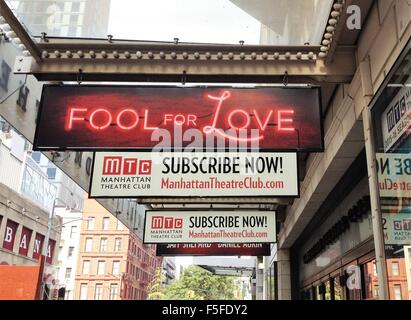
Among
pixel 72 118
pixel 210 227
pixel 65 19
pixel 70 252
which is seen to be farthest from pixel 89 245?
pixel 72 118

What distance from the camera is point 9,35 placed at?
15.9ft

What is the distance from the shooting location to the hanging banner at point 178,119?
4715mm

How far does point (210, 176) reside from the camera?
483cm

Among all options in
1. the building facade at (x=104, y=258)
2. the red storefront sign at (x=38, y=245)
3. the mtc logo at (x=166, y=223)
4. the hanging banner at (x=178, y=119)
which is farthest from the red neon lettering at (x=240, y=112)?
the building facade at (x=104, y=258)

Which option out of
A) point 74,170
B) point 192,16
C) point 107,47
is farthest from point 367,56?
point 74,170

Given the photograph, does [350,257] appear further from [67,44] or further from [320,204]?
[67,44]

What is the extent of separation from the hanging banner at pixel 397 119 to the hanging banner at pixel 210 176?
95 cm

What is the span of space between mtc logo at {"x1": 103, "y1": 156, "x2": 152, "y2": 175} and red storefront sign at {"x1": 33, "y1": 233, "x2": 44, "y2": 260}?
22848 mm

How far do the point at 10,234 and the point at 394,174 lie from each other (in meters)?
22.0

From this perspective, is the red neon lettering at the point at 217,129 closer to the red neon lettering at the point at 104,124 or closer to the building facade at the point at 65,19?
the red neon lettering at the point at 104,124

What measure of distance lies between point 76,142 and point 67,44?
128 cm

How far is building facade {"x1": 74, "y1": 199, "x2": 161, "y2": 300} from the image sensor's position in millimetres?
62312

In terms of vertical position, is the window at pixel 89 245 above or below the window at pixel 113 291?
above

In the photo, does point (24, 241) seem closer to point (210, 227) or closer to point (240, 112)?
point (210, 227)
